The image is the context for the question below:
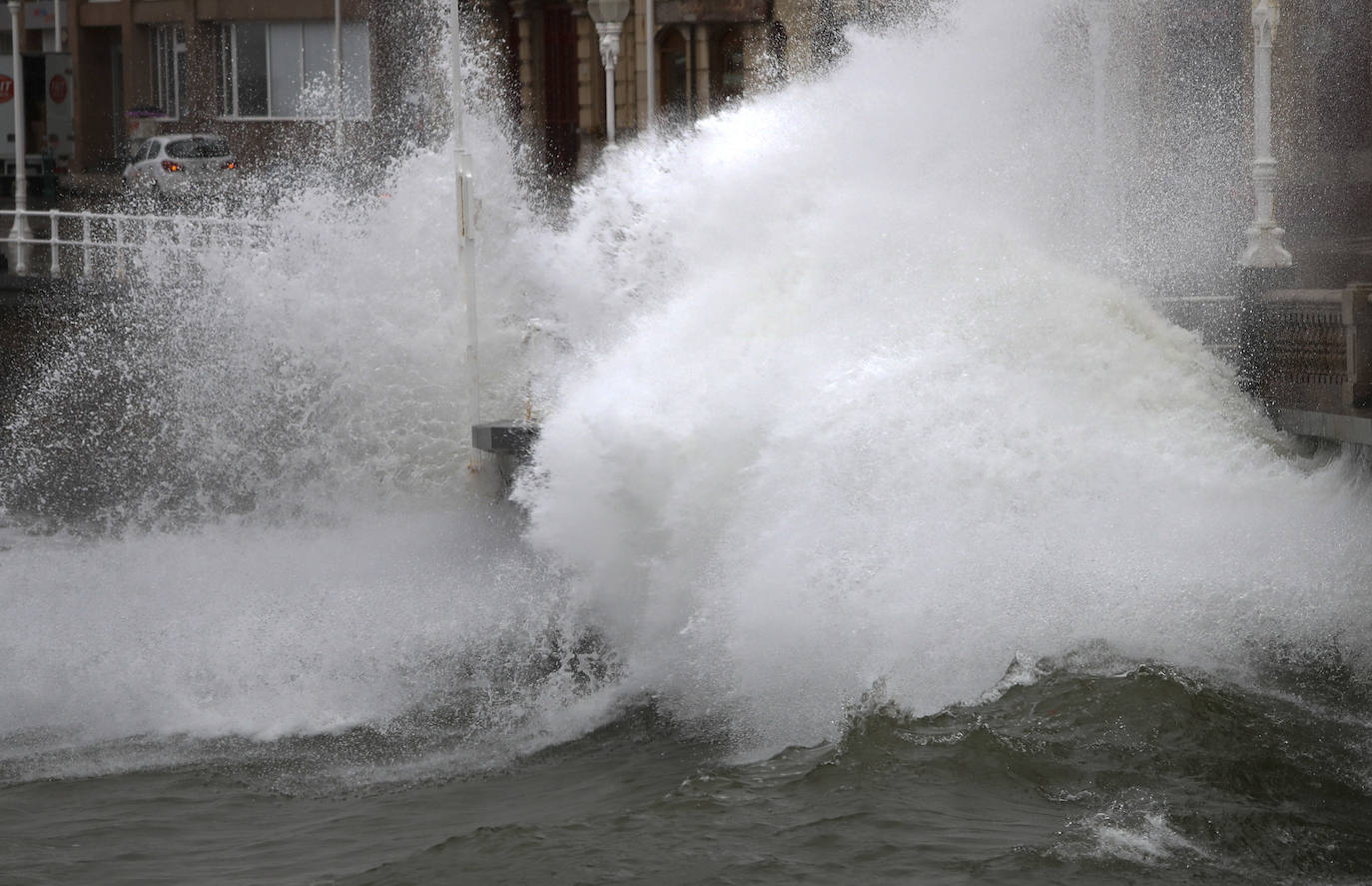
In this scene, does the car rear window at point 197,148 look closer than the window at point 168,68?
Yes

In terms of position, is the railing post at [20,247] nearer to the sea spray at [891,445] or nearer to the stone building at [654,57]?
the stone building at [654,57]

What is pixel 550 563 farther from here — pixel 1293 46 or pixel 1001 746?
pixel 1293 46

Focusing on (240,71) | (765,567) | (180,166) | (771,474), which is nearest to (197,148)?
(180,166)

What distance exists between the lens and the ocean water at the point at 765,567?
8.03 m

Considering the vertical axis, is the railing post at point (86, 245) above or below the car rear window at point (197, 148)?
below

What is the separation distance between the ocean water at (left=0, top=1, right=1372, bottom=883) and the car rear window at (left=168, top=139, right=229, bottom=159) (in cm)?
2020

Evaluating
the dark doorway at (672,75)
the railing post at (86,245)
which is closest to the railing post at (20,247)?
the railing post at (86,245)

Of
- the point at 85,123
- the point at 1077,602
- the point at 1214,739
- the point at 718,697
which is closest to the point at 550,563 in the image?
the point at 718,697

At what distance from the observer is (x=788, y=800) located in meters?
8.06

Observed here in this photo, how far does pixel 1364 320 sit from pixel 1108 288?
173cm

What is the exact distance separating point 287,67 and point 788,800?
3648cm

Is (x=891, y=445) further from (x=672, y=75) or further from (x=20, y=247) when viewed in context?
(x=672, y=75)

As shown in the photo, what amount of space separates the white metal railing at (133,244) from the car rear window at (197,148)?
978 cm

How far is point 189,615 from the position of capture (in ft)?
39.2
